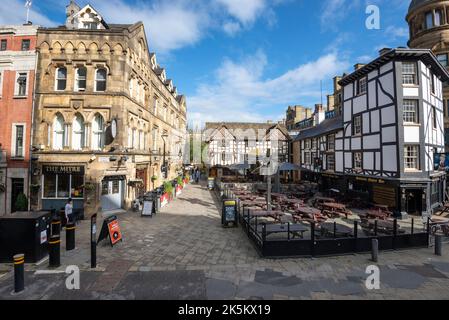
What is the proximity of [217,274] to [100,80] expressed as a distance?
46.8 ft

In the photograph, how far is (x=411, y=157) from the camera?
15.4m

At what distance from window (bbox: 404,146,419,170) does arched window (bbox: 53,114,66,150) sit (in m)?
23.0

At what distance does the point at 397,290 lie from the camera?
239 inches

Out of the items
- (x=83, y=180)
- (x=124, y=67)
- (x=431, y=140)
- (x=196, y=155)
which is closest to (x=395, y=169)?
(x=431, y=140)

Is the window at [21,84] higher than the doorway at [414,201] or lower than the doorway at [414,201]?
higher

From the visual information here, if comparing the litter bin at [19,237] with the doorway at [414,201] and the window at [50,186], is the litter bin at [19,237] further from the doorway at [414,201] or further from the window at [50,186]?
the doorway at [414,201]

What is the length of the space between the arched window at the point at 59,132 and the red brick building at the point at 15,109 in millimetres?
1452

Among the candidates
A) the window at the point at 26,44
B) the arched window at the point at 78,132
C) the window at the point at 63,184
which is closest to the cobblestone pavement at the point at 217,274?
the window at the point at 63,184

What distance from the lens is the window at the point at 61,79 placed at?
14633 mm

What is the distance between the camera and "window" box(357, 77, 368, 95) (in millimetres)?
18391

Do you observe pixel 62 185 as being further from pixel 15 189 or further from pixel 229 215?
pixel 229 215

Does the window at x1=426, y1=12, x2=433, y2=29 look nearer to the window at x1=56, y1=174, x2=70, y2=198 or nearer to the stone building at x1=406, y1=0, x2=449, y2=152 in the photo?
the stone building at x1=406, y1=0, x2=449, y2=152

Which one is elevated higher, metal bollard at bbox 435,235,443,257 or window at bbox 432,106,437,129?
window at bbox 432,106,437,129

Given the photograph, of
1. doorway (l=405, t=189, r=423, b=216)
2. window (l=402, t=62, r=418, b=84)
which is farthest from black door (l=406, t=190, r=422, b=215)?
window (l=402, t=62, r=418, b=84)
